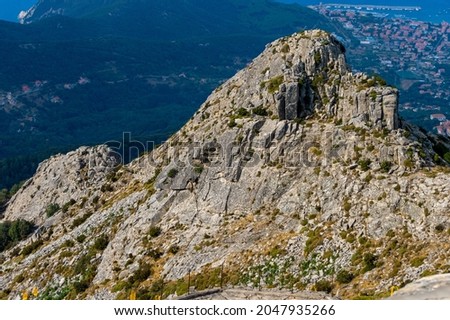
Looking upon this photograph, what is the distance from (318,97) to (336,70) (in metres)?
4.57

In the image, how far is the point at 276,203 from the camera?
73.2 m

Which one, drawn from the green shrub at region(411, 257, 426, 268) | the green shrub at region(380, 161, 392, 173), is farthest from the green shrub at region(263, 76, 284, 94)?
the green shrub at region(411, 257, 426, 268)

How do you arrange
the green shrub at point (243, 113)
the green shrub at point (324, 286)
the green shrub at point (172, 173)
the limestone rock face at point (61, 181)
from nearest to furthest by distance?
the green shrub at point (324, 286)
the green shrub at point (243, 113)
the green shrub at point (172, 173)
the limestone rock face at point (61, 181)

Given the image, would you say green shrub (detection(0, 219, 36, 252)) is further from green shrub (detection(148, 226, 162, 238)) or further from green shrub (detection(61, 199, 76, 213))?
green shrub (detection(148, 226, 162, 238))

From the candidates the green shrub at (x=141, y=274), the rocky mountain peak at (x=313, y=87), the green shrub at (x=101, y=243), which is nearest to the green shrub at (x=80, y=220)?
the green shrub at (x=101, y=243)

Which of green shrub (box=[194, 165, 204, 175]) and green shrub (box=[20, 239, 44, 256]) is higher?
green shrub (box=[194, 165, 204, 175])

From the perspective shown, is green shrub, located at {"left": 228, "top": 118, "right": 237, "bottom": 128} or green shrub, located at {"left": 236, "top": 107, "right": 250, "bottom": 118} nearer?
green shrub, located at {"left": 228, "top": 118, "right": 237, "bottom": 128}

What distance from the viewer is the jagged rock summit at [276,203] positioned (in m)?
61.3

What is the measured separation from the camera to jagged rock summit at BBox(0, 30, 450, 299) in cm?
6128

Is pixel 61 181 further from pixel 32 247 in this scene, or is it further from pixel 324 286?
pixel 324 286

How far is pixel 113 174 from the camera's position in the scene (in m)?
103

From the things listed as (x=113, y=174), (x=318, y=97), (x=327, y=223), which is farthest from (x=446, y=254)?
(x=113, y=174)

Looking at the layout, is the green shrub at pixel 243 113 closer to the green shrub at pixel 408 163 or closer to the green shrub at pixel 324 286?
the green shrub at pixel 408 163

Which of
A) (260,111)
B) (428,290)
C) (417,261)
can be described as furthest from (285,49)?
(428,290)
